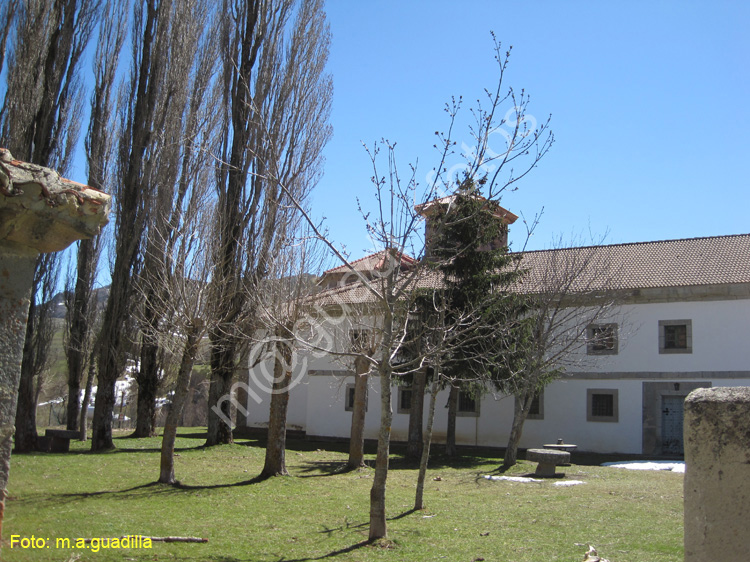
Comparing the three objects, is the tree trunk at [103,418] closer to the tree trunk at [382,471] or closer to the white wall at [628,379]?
the white wall at [628,379]

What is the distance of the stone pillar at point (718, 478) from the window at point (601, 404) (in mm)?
20335

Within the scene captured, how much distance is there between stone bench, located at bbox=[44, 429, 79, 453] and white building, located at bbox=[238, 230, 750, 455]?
720 centimetres

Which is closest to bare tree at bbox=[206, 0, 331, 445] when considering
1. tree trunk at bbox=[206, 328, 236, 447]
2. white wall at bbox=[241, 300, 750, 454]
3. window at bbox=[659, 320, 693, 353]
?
tree trunk at bbox=[206, 328, 236, 447]

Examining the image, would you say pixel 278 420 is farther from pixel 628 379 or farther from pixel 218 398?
pixel 628 379

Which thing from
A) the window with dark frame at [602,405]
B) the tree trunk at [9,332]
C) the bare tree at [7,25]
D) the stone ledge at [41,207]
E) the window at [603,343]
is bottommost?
the window with dark frame at [602,405]

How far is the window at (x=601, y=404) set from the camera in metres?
21.7

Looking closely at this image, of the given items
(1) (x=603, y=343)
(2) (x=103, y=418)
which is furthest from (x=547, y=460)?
(2) (x=103, y=418)

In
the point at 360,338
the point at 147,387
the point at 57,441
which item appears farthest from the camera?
the point at 147,387

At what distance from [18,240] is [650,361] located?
21467mm

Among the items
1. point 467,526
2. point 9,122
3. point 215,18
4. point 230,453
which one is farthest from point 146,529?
point 215,18

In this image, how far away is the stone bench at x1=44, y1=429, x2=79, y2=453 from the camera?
15770 mm

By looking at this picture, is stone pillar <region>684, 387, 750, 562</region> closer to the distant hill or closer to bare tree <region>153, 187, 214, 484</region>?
bare tree <region>153, 187, 214, 484</region>

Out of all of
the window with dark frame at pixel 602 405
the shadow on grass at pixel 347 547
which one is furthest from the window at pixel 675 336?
the shadow on grass at pixel 347 547

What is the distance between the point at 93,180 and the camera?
18516 millimetres
